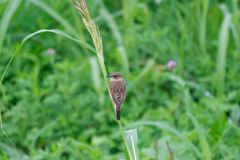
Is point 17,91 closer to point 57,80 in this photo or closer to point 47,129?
point 57,80

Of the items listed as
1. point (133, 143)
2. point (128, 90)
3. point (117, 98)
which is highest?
point (117, 98)

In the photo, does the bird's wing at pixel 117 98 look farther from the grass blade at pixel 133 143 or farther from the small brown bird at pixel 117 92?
the grass blade at pixel 133 143

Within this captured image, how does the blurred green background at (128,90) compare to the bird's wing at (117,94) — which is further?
the blurred green background at (128,90)

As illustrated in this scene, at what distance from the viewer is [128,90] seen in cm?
346

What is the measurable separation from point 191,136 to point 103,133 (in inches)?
52.7

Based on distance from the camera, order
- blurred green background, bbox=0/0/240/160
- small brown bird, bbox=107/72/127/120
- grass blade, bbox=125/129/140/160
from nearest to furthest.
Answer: grass blade, bbox=125/129/140/160
small brown bird, bbox=107/72/127/120
blurred green background, bbox=0/0/240/160

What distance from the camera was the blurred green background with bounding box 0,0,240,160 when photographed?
273 centimetres

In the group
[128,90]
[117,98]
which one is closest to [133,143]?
[117,98]

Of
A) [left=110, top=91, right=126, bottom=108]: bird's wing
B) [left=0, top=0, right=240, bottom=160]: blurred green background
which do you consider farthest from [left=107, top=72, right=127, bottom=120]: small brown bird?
[left=0, top=0, right=240, bottom=160]: blurred green background

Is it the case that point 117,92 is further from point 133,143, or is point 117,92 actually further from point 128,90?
point 128,90

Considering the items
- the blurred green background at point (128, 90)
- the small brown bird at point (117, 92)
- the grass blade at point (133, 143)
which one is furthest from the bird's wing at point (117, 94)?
the blurred green background at point (128, 90)

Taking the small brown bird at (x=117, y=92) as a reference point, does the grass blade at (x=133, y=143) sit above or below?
below

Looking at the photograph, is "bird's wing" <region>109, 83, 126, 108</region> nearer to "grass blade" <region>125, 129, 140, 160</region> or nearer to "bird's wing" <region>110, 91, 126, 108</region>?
"bird's wing" <region>110, 91, 126, 108</region>

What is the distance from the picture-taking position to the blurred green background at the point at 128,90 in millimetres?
2730
